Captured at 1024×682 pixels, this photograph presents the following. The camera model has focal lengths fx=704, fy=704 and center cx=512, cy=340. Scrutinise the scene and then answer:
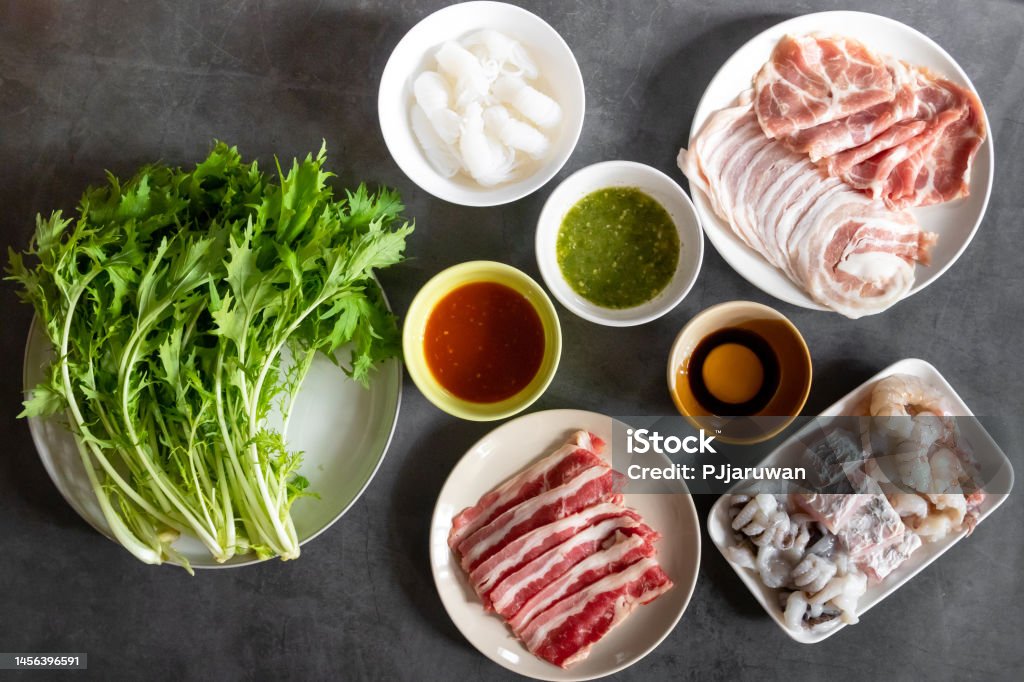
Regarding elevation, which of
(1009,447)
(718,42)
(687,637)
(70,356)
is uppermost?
(718,42)

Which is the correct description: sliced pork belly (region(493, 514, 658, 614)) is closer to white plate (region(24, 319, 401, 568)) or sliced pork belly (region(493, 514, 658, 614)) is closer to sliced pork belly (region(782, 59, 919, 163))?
white plate (region(24, 319, 401, 568))

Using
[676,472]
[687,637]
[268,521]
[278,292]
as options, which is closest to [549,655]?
[687,637]

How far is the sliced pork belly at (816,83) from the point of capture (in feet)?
7.55

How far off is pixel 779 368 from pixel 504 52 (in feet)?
4.51

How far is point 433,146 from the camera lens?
2.26 metres

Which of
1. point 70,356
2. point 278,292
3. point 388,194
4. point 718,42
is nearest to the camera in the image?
point 278,292

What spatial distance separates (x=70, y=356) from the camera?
210cm

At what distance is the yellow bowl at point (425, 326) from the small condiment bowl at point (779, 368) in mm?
405

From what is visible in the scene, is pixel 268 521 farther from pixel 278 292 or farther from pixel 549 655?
pixel 549 655

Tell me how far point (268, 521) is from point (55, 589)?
3.20 feet

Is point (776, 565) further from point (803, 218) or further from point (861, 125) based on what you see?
point (861, 125)

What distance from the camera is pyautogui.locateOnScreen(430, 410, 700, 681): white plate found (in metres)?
2.35

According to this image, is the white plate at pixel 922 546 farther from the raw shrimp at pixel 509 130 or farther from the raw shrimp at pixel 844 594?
the raw shrimp at pixel 509 130

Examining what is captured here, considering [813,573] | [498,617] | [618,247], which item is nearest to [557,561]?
[498,617]
